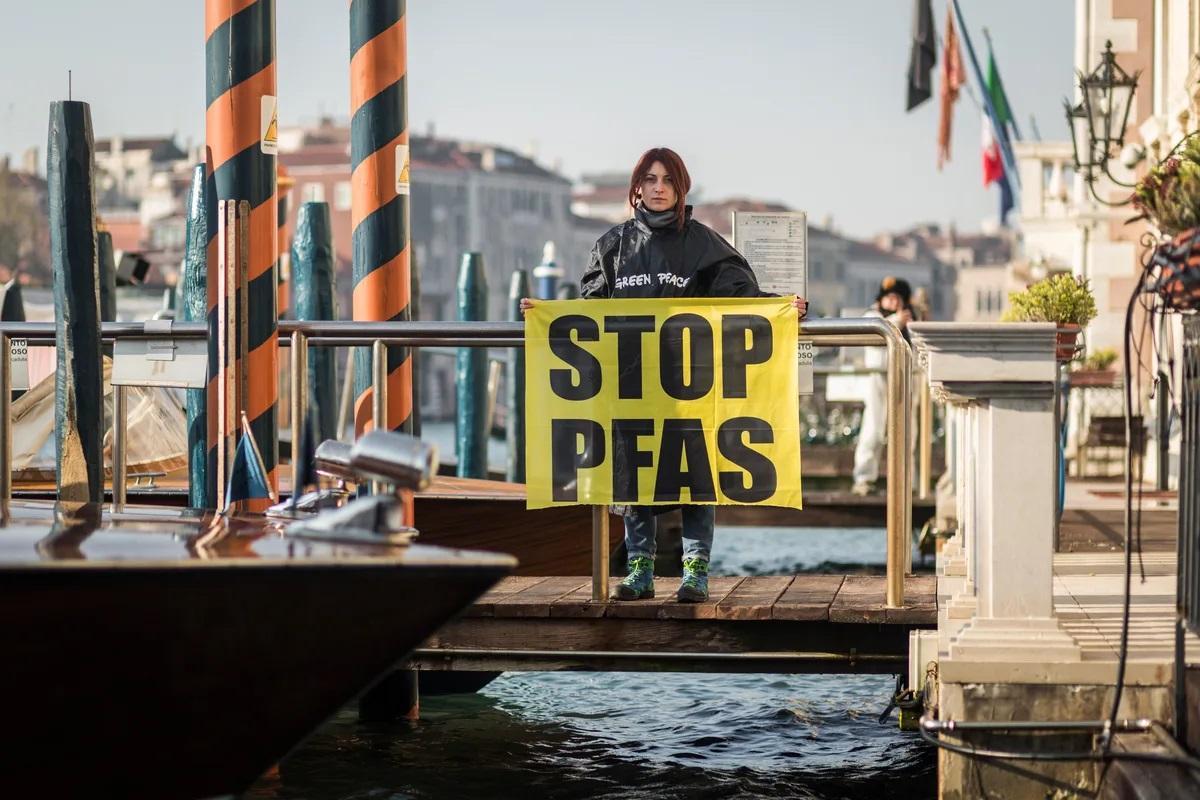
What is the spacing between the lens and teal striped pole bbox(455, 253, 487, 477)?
17344 millimetres

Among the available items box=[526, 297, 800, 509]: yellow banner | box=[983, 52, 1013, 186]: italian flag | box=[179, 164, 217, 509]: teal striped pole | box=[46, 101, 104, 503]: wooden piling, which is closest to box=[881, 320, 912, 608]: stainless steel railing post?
box=[526, 297, 800, 509]: yellow banner

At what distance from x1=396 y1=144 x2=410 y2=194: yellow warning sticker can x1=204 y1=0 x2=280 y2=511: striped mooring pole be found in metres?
1.12

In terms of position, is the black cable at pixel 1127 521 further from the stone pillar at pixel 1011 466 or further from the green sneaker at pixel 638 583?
the green sneaker at pixel 638 583

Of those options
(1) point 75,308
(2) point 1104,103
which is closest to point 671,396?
(1) point 75,308

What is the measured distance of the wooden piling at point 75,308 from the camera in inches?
318

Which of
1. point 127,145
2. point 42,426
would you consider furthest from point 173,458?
point 127,145

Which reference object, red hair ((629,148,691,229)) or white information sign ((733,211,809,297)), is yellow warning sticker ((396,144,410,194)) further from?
red hair ((629,148,691,229))

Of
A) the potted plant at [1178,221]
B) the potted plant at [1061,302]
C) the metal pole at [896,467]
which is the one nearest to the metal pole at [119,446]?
the metal pole at [896,467]

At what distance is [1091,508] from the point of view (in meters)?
13.3

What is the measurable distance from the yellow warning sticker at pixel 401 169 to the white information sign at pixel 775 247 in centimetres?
156

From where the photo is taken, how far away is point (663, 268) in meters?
7.50

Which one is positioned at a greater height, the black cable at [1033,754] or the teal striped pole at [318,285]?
the teal striped pole at [318,285]

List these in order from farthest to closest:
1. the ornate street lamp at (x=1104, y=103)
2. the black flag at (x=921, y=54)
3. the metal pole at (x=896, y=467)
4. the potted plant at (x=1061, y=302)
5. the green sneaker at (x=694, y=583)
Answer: the black flag at (x=921, y=54), the ornate street lamp at (x=1104, y=103), the potted plant at (x=1061, y=302), the green sneaker at (x=694, y=583), the metal pole at (x=896, y=467)

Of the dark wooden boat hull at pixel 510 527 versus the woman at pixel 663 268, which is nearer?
the woman at pixel 663 268
